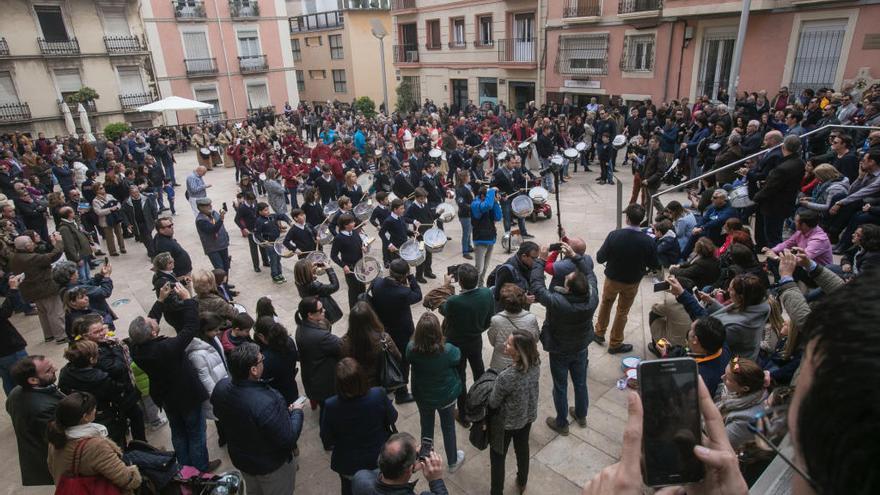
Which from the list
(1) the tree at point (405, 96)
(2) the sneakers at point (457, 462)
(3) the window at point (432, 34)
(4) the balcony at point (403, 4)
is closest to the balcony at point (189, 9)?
(4) the balcony at point (403, 4)

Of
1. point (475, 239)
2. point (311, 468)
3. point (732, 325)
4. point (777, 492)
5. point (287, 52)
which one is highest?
point (287, 52)

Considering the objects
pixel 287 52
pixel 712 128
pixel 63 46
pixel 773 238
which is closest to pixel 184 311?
pixel 773 238

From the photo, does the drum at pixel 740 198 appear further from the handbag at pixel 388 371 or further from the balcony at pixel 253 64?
the balcony at pixel 253 64

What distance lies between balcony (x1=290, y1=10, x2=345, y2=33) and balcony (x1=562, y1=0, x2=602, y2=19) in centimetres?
1998

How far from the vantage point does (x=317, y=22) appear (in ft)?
126

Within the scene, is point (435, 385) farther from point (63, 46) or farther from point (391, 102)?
point (391, 102)

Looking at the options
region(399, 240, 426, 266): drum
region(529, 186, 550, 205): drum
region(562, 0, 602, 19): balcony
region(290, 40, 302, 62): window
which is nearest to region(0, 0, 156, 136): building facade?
region(290, 40, 302, 62): window

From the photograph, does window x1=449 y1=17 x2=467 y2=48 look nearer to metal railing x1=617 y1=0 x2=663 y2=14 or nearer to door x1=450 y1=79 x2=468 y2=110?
door x1=450 y1=79 x2=468 y2=110

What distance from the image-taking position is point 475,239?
8.91 metres

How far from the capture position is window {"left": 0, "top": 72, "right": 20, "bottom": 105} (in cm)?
2530

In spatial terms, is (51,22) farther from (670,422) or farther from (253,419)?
(670,422)

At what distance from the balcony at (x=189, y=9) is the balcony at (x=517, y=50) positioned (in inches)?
736

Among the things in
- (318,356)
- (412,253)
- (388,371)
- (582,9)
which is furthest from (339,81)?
(388,371)

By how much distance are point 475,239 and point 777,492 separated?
25.4 ft
